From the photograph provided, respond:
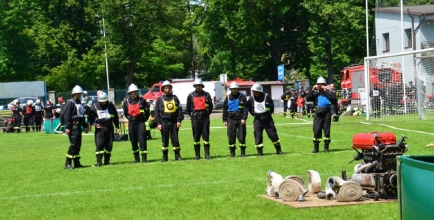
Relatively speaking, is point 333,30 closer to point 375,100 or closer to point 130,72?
point 130,72

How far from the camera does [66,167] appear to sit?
61.1 feet

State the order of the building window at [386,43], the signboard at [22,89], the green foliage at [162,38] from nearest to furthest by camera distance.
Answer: the building window at [386,43] < the signboard at [22,89] < the green foliage at [162,38]

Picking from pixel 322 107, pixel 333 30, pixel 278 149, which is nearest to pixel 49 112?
pixel 278 149

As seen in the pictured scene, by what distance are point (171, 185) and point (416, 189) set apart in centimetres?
891

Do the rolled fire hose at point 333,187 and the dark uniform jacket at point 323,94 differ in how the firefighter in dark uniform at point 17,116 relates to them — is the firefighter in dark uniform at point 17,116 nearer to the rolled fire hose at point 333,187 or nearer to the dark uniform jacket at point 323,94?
the dark uniform jacket at point 323,94

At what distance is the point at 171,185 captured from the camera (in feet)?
45.8

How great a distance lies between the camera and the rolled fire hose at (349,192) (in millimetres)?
10977

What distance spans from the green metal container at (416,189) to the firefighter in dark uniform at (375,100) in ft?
85.3

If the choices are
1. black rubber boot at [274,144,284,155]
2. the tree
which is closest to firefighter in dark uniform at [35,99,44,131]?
the tree

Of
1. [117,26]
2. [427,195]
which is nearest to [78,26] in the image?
[117,26]

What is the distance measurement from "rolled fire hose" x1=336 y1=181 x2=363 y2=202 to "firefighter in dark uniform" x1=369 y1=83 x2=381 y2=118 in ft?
68.3

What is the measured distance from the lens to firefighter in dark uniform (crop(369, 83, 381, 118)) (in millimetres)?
31438

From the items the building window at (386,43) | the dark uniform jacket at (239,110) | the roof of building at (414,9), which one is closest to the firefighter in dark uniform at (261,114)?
the dark uniform jacket at (239,110)

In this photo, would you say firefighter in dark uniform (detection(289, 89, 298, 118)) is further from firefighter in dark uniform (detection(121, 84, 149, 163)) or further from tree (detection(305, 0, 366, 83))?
firefighter in dark uniform (detection(121, 84, 149, 163))
